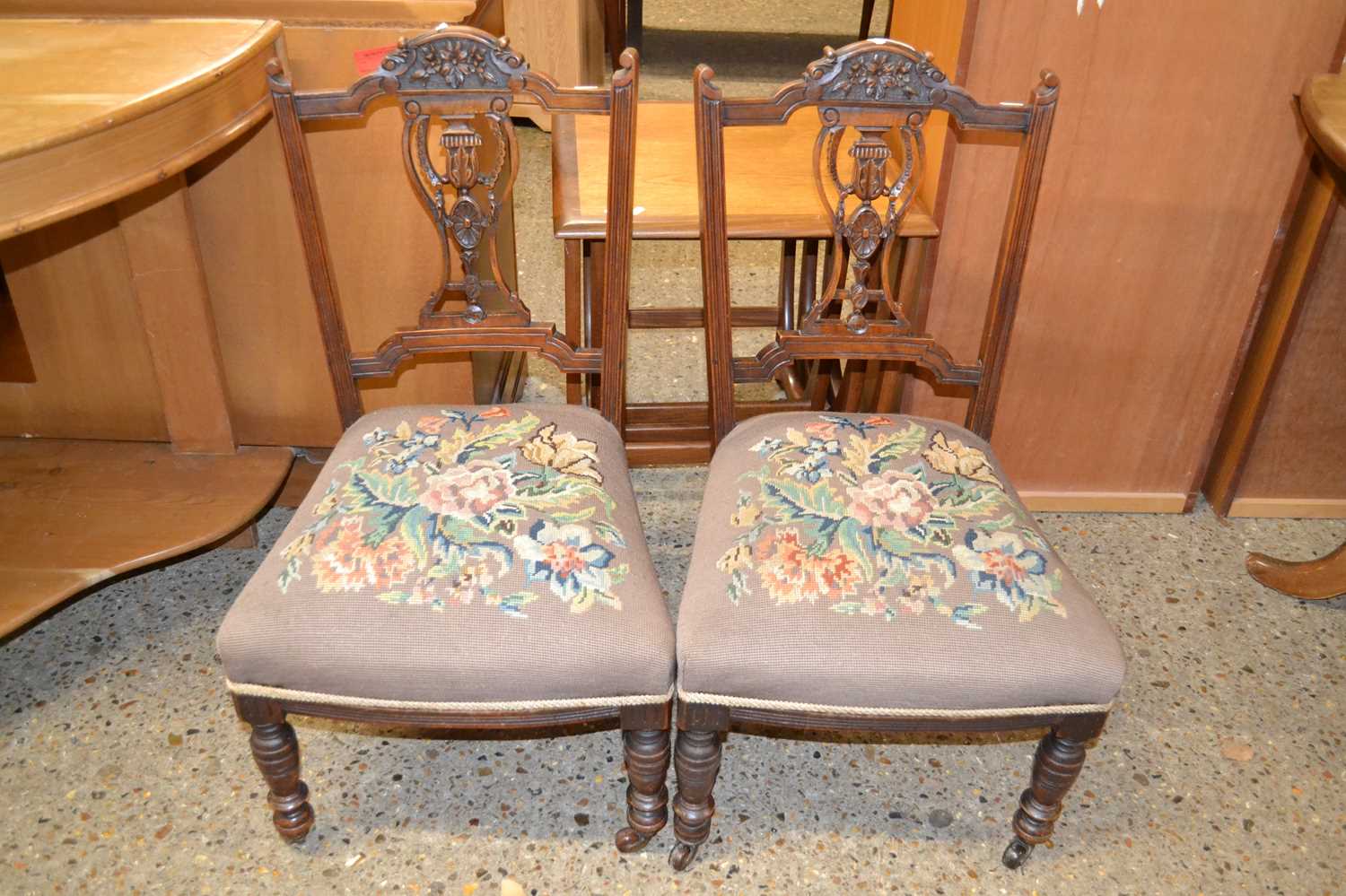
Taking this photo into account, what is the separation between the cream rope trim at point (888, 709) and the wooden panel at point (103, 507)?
0.97 m

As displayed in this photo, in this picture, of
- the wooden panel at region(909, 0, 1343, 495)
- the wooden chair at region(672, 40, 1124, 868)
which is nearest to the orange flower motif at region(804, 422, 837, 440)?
the wooden chair at region(672, 40, 1124, 868)

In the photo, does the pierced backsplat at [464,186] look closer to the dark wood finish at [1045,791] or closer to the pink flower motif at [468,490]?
the pink flower motif at [468,490]

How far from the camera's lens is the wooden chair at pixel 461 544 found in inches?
47.2

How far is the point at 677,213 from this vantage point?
174 cm

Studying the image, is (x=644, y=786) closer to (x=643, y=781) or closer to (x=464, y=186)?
(x=643, y=781)

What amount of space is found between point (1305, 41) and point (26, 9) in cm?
192

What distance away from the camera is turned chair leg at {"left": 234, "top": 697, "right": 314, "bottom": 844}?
49.8 inches

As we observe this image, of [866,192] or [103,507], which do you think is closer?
[866,192]

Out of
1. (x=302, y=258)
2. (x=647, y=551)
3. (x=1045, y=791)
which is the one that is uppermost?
(x=302, y=258)

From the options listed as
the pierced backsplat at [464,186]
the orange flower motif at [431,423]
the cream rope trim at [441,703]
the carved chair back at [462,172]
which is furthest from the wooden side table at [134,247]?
the cream rope trim at [441,703]

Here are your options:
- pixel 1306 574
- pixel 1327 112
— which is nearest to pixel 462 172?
pixel 1327 112

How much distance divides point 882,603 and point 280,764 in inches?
30.2

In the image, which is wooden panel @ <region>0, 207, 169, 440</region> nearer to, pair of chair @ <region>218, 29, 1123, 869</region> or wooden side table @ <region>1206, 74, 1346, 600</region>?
pair of chair @ <region>218, 29, 1123, 869</region>

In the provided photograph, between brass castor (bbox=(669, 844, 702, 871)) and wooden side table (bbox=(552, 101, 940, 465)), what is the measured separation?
784 mm
